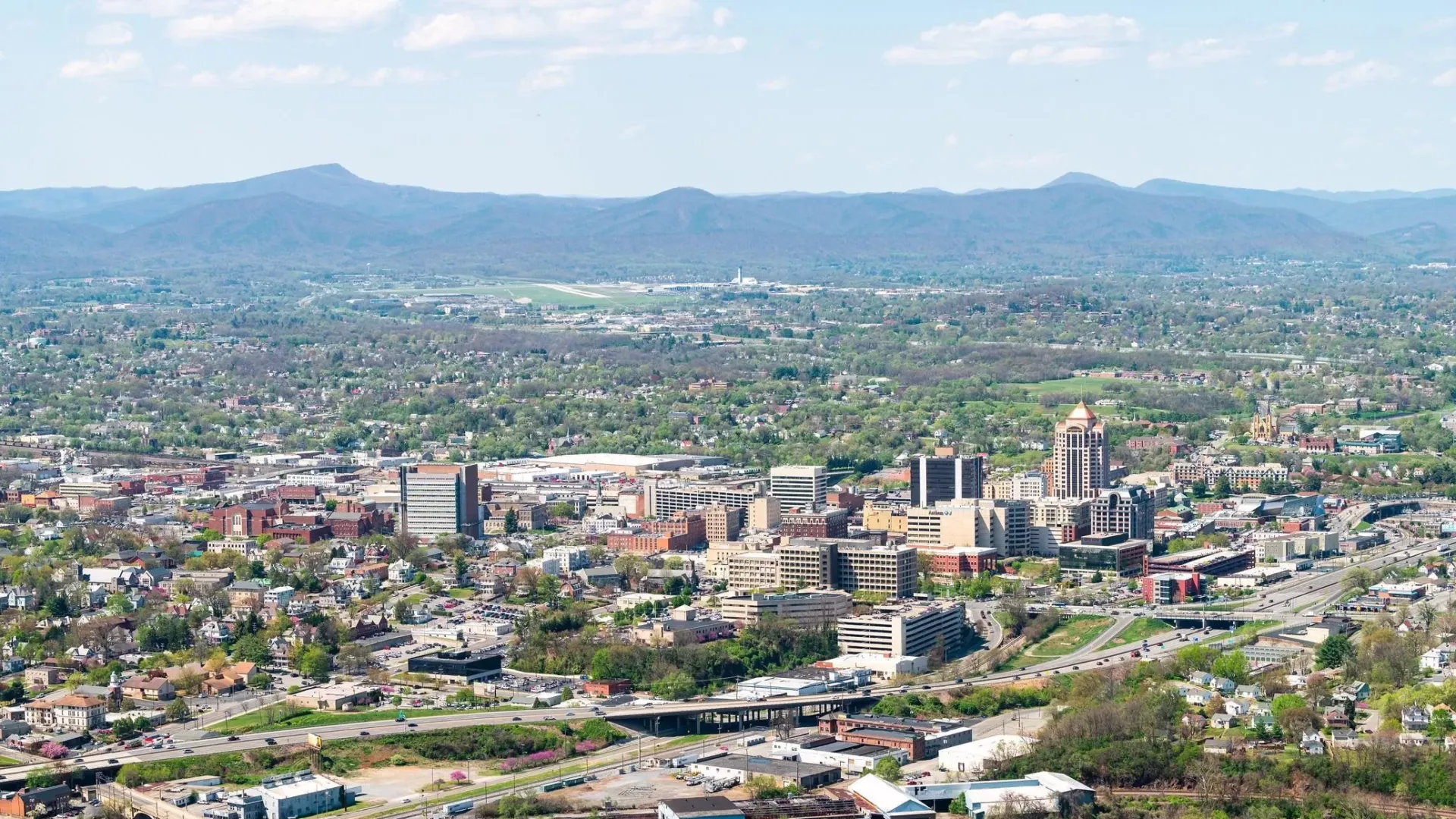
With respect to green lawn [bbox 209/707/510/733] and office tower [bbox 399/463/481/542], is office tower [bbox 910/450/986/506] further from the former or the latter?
green lawn [bbox 209/707/510/733]

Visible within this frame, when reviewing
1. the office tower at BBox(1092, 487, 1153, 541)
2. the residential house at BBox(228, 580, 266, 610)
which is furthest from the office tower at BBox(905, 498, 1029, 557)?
the residential house at BBox(228, 580, 266, 610)

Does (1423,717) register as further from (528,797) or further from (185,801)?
(185,801)

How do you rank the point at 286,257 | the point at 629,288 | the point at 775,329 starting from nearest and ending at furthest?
the point at 775,329, the point at 629,288, the point at 286,257

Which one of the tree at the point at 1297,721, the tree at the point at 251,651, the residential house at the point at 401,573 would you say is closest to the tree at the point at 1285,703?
the tree at the point at 1297,721

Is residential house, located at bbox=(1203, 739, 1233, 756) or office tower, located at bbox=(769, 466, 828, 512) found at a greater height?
office tower, located at bbox=(769, 466, 828, 512)

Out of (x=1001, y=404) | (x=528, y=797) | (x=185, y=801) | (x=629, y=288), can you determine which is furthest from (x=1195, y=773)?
(x=629, y=288)

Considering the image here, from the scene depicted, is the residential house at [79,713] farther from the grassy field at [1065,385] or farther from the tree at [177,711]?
the grassy field at [1065,385]
